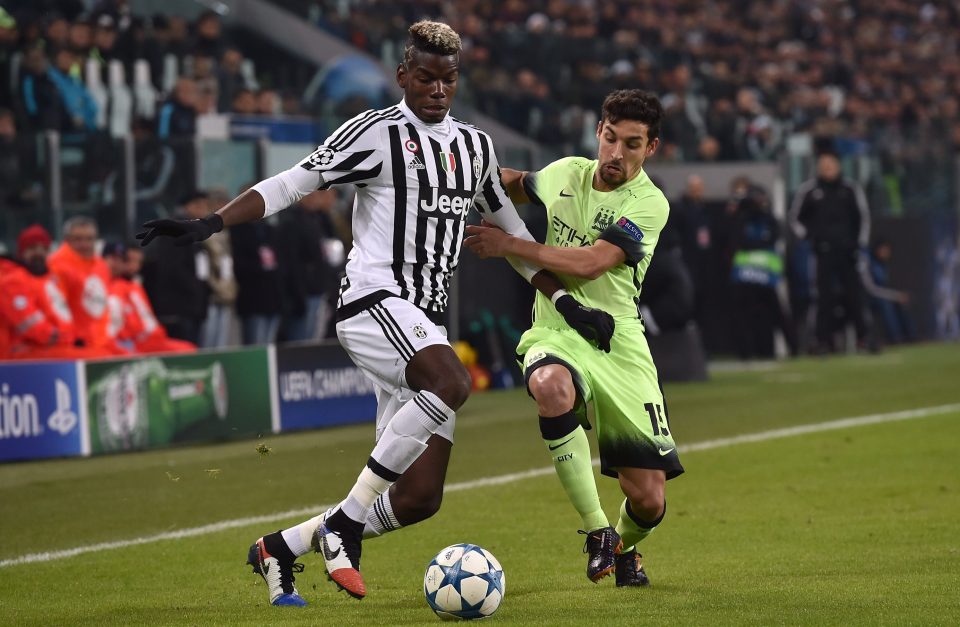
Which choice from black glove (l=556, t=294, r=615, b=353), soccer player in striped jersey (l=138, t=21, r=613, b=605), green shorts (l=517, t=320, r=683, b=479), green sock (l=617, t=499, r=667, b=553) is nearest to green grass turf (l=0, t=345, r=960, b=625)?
green sock (l=617, t=499, r=667, b=553)

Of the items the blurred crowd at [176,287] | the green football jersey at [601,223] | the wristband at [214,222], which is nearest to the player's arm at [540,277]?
the green football jersey at [601,223]

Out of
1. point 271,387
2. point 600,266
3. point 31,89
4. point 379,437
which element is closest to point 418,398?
point 379,437

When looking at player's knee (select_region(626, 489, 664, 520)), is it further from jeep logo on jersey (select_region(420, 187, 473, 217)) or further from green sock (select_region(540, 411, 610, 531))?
jeep logo on jersey (select_region(420, 187, 473, 217))

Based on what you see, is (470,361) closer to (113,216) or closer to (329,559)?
(113,216)

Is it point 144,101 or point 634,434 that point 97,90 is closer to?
point 144,101

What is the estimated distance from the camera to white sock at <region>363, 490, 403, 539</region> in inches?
234

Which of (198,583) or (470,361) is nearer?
(198,583)

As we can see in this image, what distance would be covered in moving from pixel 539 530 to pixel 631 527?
1.82 m

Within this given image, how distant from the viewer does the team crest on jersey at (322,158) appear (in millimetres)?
5887

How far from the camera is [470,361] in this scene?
1617 cm

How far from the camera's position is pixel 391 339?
582cm

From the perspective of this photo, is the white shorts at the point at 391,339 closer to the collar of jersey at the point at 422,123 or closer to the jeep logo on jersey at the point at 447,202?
the jeep logo on jersey at the point at 447,202

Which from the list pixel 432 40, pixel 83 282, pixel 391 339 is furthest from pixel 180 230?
pixel 83 282

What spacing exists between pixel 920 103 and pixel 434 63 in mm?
26960
